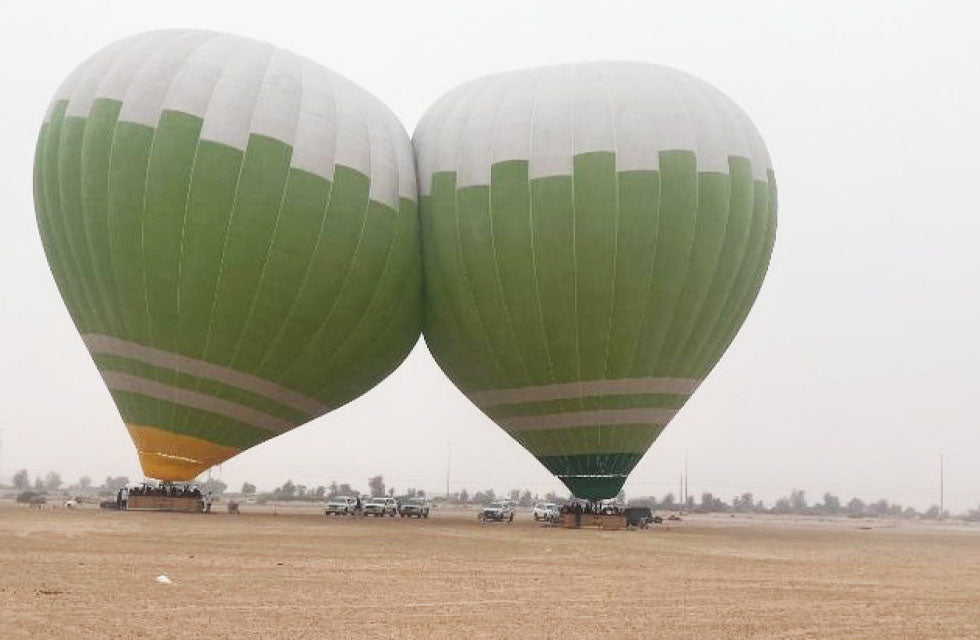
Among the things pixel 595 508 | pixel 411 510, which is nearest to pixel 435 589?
pixel 595 508

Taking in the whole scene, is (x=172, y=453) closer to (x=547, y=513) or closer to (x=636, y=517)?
(x=547, y=513)

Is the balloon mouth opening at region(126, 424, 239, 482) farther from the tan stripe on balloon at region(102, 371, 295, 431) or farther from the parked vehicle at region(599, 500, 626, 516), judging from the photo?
the parked vehicle at region(599, 500, 626, 516)

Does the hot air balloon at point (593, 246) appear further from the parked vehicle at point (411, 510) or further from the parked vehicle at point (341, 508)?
the parked vehicle at point (341, 508)

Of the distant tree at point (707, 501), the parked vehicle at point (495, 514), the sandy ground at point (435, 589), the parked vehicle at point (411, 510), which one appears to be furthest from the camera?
the distant tree at point (707, 501)

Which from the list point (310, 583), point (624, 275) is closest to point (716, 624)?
point (310, 583)

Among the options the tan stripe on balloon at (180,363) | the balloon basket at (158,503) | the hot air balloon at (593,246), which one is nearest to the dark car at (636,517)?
the hot air balloon at (593,246)

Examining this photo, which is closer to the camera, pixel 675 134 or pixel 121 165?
pixel 121 165

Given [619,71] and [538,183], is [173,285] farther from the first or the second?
[619,71]

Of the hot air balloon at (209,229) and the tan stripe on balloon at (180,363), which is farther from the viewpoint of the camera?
the tan stripe on balloon at (180,363)
